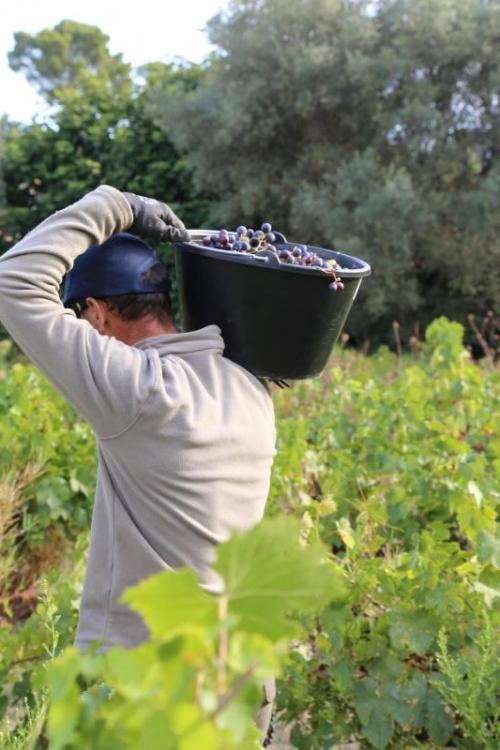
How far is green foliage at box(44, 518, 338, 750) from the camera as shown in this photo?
1.62 feet

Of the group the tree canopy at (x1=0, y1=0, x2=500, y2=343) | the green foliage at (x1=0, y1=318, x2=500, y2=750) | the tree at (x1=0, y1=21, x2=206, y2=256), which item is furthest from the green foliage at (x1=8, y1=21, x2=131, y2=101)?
the green foliage at (x1=0, y1=318, x2=500, y2=750)

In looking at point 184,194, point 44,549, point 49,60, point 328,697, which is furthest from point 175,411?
point 49,60

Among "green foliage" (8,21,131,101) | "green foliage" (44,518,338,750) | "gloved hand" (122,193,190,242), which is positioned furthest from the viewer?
"green foliage" (8,21,131,101)

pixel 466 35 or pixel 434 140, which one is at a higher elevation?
pixel 466 35

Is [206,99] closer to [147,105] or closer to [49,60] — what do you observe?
[147,105]

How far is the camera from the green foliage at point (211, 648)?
19.4 inches

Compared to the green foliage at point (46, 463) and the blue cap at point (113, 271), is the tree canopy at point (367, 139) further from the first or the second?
the blue cap at point (113, 271)

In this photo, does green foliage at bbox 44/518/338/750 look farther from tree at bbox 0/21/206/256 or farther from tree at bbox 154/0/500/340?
tree at bbox 0/21/206/256

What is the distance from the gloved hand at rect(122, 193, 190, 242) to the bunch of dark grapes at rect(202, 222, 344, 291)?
0.25ft

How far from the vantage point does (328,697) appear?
227 centimetres

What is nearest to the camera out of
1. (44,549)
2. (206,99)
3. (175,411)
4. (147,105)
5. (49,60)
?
(175,411)

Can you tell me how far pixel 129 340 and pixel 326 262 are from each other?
1.39 ft

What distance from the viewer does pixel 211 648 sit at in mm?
515

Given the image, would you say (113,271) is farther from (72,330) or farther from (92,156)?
(92,156)
